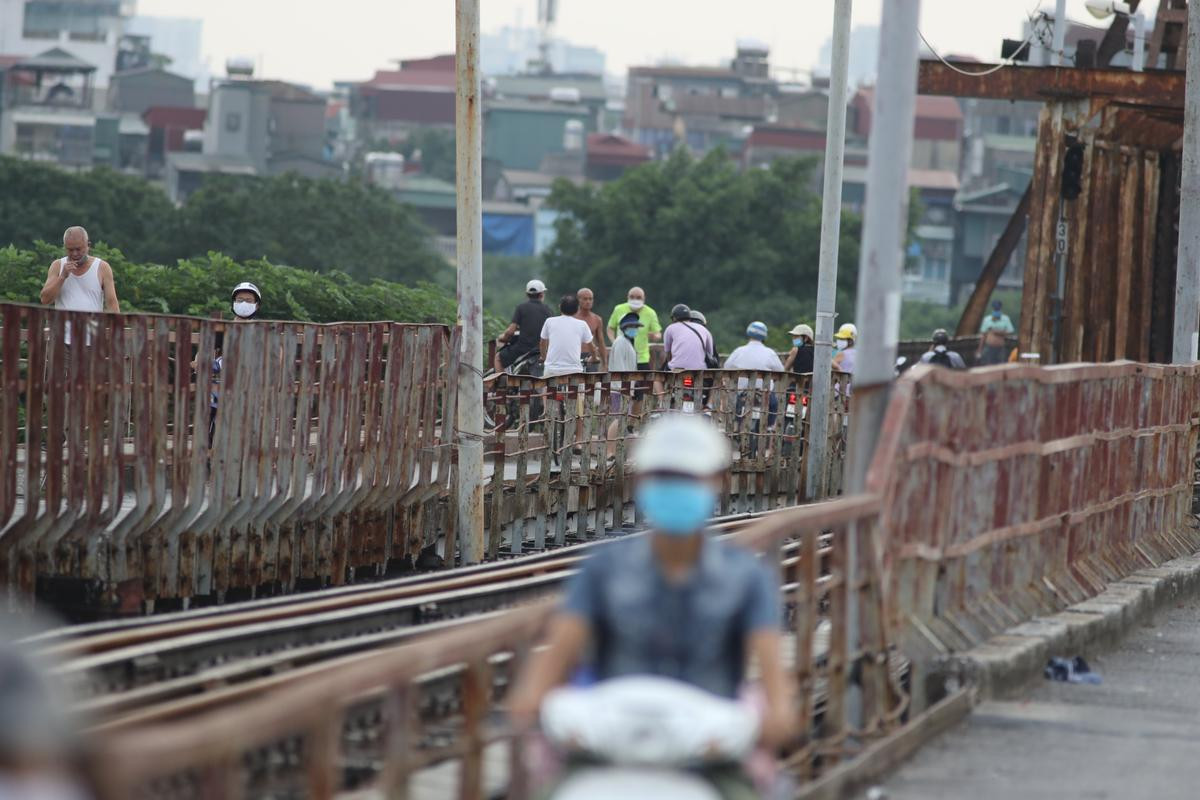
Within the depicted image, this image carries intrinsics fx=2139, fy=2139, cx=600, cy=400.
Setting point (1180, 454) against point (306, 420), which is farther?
point (1180, 454)

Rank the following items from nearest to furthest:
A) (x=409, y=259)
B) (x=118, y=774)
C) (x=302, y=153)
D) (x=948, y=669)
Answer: (x=118, y=774) < (x=948, y=669) < (x=409, y=259) < (x=302, y=153)

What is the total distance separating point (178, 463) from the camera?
13.4 meters

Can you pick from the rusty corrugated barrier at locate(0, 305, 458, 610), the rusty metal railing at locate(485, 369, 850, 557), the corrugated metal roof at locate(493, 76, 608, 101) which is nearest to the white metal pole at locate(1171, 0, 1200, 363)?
the rusty metal railing at locate(485, 369, 850, 557)

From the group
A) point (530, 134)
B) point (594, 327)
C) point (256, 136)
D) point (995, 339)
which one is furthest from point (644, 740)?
point (530, 134)

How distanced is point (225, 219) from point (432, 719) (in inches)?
2393

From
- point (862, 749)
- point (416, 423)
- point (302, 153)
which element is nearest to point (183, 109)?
point (302, 153)

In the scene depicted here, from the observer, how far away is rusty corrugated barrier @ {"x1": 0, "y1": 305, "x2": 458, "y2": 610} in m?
12.5

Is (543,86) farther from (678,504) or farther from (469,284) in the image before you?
(678,504)

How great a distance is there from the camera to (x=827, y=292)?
21.9m

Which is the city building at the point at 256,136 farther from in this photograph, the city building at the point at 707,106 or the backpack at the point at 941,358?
the backpack at the point at 941,358

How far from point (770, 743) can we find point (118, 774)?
1.85 meters

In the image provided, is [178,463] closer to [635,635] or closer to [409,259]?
[635,635]

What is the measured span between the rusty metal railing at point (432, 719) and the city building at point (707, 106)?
443 ft

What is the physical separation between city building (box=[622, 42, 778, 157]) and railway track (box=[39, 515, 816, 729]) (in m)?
132
